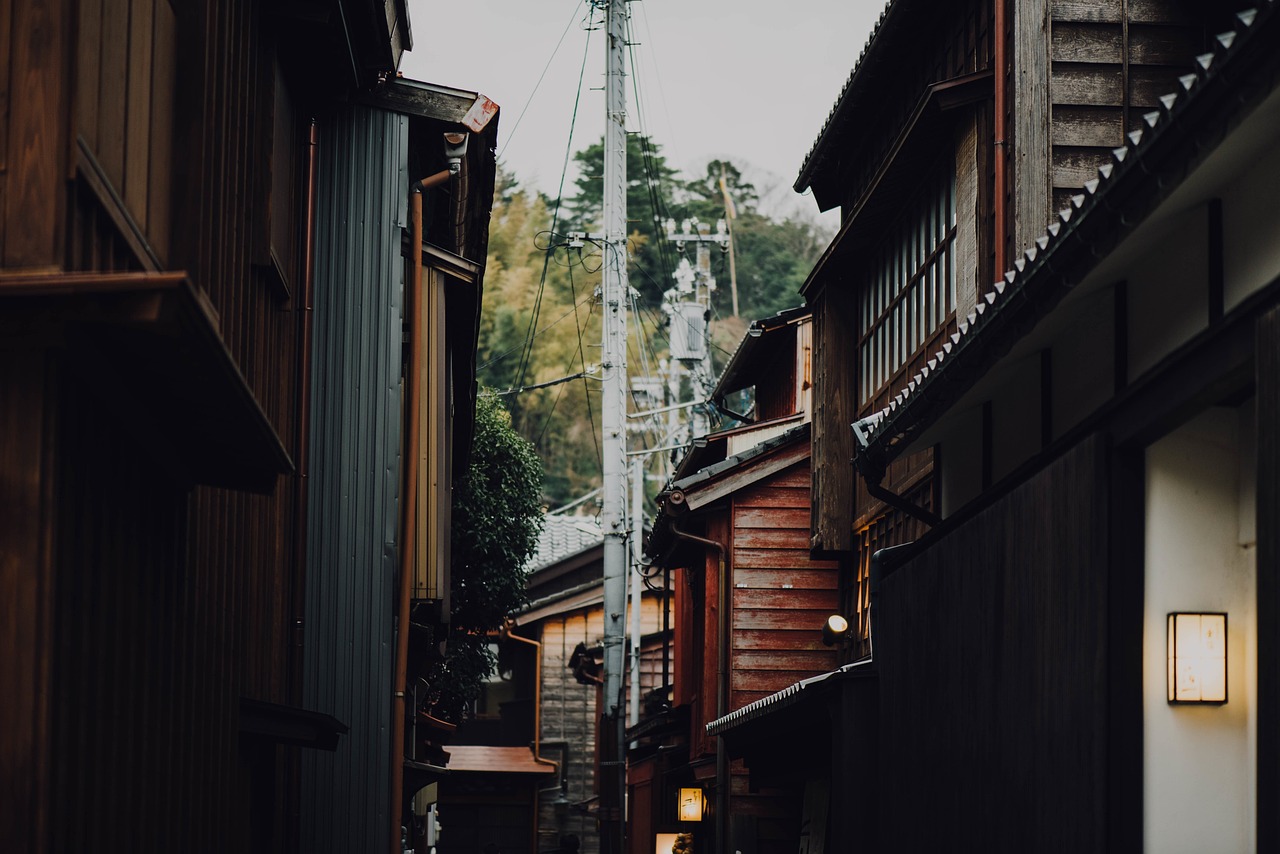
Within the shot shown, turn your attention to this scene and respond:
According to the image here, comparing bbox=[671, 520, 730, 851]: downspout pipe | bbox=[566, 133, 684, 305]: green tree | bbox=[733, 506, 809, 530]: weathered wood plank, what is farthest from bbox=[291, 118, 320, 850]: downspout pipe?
bbox=[566, 133, 684, 305]: green tree

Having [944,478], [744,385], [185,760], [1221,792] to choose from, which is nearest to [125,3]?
[185,760]

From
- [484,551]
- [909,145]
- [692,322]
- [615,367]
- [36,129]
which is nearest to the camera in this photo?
[36,129]

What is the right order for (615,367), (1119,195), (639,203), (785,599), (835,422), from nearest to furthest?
(1119,195) < (835,422) < (785,599) < (615,367) < (639,203)

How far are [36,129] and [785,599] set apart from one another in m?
19.3

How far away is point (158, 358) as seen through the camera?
22.4 feet

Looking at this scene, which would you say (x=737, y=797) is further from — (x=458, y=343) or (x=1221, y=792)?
(x=1221, y=792)

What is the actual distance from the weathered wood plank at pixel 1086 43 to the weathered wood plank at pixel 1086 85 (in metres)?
0.07

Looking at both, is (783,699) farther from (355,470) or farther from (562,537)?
(562,537)

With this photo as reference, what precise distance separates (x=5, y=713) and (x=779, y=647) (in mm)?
19011

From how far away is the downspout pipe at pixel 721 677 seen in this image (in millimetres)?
24500

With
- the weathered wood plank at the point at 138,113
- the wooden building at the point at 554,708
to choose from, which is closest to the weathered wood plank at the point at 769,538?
the weathered wood plank at the point at 138,113

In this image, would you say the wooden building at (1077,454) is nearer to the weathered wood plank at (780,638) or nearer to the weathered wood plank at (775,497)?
the weathered wood plank at (780,638)

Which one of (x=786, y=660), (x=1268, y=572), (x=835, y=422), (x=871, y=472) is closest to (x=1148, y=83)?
(x=871, y=472)

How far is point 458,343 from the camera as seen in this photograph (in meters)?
22.7
